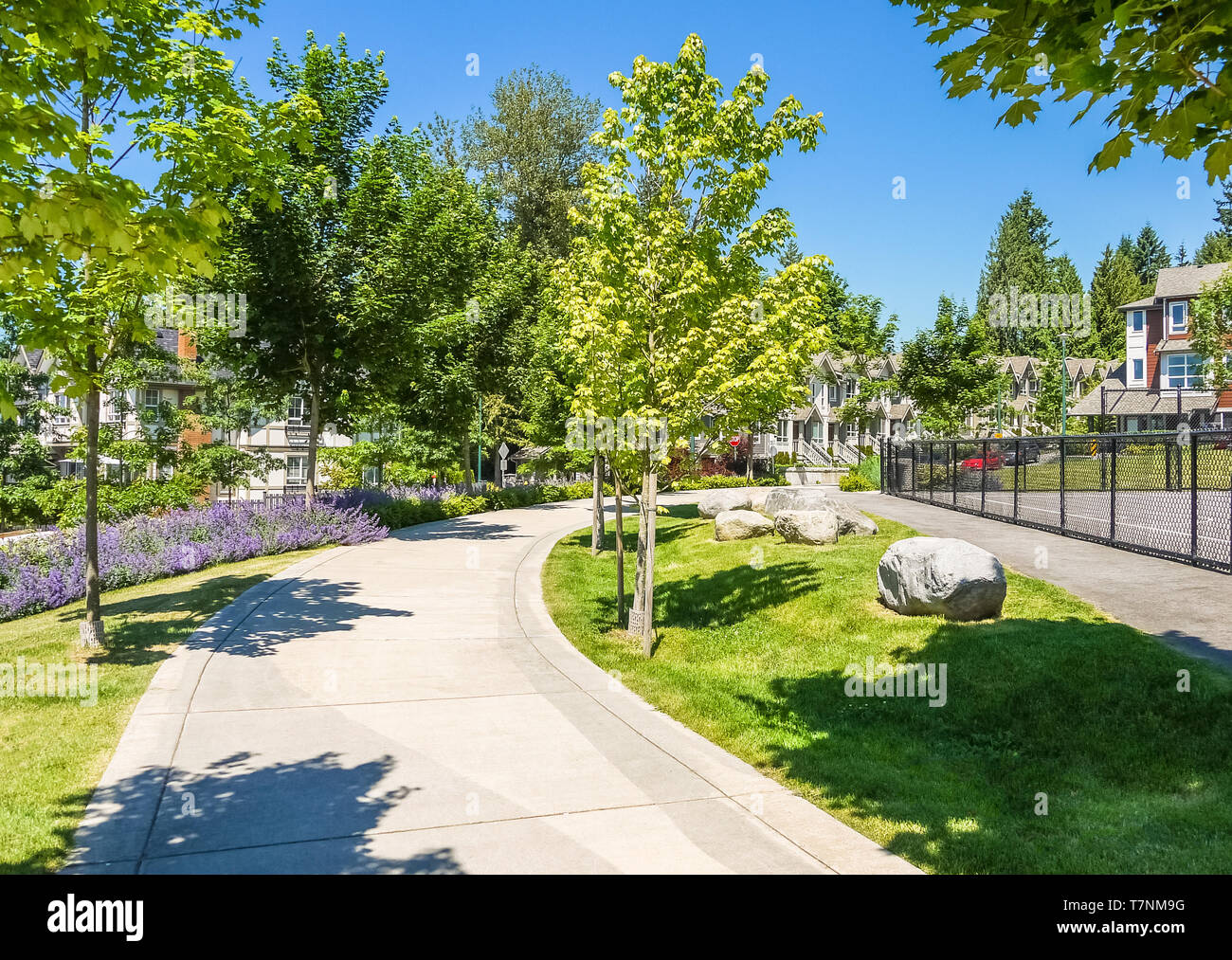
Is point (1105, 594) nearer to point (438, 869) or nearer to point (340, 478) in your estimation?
point (438, 869)

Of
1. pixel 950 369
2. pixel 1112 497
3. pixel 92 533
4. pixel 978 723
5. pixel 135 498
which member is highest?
pixel 950 369

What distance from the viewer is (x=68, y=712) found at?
6.87 m

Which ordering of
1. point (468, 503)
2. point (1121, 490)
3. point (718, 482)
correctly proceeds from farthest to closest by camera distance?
point (718, 482)
point (468, 503)
point (1121, 490)

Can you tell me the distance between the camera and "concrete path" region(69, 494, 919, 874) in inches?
177

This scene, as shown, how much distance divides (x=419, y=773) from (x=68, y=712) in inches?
138

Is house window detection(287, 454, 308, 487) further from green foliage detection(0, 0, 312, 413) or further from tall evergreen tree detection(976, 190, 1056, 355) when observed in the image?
tall evergreen tree detection(976, 190, 1056, 355)

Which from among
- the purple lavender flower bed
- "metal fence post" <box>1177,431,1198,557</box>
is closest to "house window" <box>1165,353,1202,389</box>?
"metal fence post" <box>1177,431,1198,557</box>

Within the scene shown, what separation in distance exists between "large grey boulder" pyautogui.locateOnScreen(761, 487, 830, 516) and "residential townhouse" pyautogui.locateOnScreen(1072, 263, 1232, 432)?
36.2m

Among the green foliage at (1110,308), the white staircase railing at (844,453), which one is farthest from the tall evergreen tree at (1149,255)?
the white staircase railing at (844,453)

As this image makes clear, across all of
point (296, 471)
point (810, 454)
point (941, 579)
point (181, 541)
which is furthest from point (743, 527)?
point (810, 454)

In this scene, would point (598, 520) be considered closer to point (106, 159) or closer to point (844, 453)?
point (106, 159)

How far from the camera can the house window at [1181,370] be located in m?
50.1

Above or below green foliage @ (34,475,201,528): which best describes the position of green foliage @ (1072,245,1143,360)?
above
